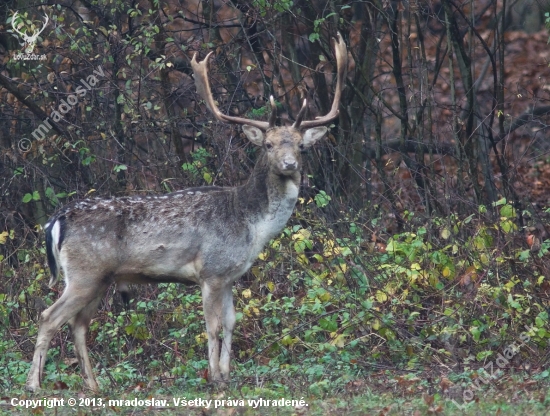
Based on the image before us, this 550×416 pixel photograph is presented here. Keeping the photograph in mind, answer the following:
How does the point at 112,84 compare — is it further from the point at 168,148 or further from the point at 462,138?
the point at 462,138

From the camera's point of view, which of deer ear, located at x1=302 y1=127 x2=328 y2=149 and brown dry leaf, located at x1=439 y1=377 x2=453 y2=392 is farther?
deer ear, located at x1=302 y1=127 x2=328 y2=149

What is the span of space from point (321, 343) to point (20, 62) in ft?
18.8

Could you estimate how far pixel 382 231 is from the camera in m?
11.4

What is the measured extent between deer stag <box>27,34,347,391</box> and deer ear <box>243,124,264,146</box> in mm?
142

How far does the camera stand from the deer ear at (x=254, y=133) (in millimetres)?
9494

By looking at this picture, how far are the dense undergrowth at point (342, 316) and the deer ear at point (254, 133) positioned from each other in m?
1.55

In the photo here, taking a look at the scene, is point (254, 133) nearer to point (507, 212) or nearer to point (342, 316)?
point (342, 316)

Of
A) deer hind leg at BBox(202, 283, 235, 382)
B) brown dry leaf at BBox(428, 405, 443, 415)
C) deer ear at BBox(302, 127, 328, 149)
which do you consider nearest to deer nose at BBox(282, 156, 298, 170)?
deer ear at BBox(302, 127, 328, 149)

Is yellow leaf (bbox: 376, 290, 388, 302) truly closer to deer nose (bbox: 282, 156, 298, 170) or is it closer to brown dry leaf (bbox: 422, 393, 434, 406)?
deer nose (bbox: 282, 156, 298, 170)

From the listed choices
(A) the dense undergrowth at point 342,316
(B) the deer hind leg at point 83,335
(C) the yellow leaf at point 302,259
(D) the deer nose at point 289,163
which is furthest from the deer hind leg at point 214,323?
(C) the yellow leaf at point 302,259

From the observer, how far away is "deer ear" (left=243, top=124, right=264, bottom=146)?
31.1 ft

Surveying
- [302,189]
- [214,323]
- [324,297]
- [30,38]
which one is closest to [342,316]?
[324,297]

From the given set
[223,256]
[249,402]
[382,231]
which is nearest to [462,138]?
[382,231]

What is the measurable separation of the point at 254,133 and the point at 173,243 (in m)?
1.26
